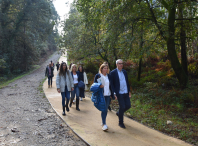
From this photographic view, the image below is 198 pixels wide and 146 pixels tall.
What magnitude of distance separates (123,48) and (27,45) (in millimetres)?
21953

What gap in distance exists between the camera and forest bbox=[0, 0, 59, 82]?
984 inches

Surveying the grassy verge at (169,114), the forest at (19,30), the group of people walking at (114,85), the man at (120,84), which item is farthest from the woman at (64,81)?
the forest at (19,30)

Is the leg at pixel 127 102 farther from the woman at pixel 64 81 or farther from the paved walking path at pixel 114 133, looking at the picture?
the woman at pixel 64 81

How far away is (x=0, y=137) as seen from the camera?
15.6 ft

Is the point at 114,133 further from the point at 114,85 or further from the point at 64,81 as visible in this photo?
the point at 64,81

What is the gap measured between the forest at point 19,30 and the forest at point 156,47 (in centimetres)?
1321

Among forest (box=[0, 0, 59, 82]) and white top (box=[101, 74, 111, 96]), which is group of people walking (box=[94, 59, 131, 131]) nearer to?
white top (box=[101, 74, 111, 96])

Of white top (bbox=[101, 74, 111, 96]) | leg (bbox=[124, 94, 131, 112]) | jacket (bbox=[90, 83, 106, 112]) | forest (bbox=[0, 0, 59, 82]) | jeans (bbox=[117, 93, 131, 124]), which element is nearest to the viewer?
jacket (bbox=[90, 83, 106, 112])

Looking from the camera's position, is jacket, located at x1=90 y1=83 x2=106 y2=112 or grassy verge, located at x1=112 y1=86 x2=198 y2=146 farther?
grassy verge, located at x1=112 y1=86 x2=198 y2=146

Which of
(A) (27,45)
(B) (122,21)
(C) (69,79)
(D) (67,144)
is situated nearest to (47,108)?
(C) (69,79)

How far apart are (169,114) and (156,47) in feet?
19.0

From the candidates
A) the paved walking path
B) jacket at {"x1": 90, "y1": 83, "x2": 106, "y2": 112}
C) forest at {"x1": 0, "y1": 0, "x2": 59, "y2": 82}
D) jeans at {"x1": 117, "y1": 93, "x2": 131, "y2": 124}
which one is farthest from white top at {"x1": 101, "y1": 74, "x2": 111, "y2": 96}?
forest at {"x1": 0, "y1": 0, "x2": 59, "y2": 82}

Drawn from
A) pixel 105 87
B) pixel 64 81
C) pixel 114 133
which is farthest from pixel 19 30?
pixel 114 133

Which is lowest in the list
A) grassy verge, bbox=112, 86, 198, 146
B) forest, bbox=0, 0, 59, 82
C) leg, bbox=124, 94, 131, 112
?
grassy verge, bbox=112, 86, 198, 146
